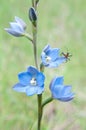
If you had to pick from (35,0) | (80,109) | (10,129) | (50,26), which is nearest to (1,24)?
(50,26)

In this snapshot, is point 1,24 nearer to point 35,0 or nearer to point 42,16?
point 42,16

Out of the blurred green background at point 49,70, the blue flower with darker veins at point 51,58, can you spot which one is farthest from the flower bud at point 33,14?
the blurred green background at point 49,70

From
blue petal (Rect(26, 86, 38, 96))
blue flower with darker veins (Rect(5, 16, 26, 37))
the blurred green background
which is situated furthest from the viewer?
the blurred green background

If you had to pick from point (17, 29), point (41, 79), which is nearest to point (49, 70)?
point (17, 29)

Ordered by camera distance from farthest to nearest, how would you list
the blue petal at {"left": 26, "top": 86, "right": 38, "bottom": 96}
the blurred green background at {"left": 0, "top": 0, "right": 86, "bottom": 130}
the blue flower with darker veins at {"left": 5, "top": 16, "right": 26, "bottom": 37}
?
the blurred green background at {"left": 0, "top": 0, "right": 86, "bottom": 130} < the blue flower with darker veins at {"left": 5, "top": 16, "right": 26, "bottom": 37} < the blue petal at {"left": 26, "top": 86, "right": 38, "bottom": 96}

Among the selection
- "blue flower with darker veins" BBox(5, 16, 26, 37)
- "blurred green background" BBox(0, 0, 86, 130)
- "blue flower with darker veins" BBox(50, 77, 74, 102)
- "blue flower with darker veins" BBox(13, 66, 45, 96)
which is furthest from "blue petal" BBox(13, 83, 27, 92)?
"blurred green background" BBox(0, 0, 86, 130)

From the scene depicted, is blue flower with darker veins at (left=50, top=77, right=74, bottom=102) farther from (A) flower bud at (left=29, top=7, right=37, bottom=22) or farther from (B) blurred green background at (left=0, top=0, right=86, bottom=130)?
(B) blurred green background at (left=0, top=0, right=86, bottom=130)

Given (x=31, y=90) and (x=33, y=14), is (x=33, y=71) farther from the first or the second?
(x=33, y=14)
